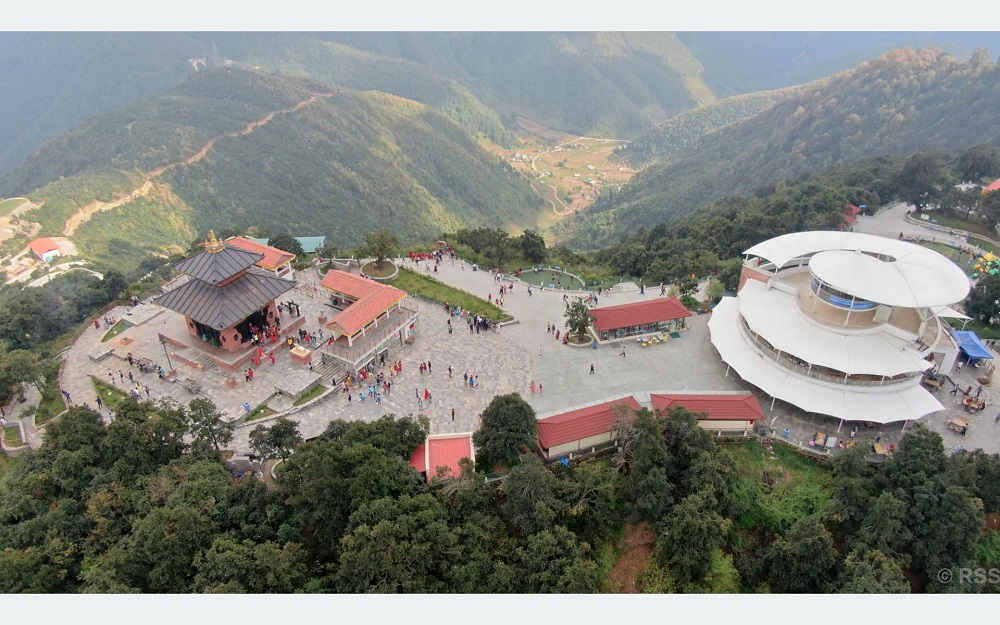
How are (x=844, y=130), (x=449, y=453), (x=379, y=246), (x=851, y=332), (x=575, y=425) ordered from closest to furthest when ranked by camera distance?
(x=449, y=453), (x=575, y=425), (x=851, y=332), (x=379, y=246), (x=844, y=130)

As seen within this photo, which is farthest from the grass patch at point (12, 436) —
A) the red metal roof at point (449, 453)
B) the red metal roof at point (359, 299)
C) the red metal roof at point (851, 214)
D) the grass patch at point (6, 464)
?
the red metal roof at point (851, 214)

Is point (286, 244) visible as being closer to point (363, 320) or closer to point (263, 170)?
point (363, 320)

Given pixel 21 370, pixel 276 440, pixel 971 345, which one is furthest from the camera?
pixel 971 345

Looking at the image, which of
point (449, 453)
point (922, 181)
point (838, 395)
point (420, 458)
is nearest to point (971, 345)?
point (838, 395)

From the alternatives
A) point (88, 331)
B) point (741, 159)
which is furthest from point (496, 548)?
point (741, 159)

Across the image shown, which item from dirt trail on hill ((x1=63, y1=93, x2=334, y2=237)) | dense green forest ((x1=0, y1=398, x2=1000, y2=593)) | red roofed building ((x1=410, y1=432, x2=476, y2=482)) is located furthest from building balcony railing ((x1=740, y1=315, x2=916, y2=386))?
dirt trail on hill ((x1=63, y1=93, x2=334, y2=237))
